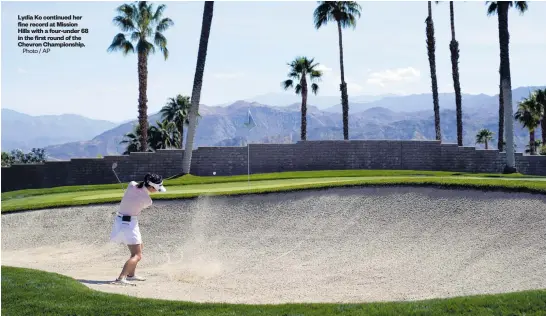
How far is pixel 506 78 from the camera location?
40250mm

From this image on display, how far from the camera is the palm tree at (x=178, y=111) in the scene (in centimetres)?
7850

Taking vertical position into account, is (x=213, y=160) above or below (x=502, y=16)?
below

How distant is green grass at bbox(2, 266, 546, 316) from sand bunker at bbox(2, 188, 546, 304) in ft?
4.43

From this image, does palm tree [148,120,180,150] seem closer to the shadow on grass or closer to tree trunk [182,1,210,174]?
tree trunk [182,1,210,174]

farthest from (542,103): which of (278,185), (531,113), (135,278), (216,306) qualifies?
(216,306)

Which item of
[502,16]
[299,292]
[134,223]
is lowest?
[299,292]

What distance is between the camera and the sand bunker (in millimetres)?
15664

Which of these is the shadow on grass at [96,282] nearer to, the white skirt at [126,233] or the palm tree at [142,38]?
the white skirt at [126,233]

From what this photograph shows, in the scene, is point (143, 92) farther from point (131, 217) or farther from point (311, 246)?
point (131, 217)

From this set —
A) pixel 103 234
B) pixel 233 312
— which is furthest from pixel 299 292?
pixel 103 234

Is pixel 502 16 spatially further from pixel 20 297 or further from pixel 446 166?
pixel 20 297

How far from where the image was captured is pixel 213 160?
Result: 44.2m

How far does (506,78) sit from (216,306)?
3198 cm

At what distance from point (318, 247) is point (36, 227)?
11.3 meters
